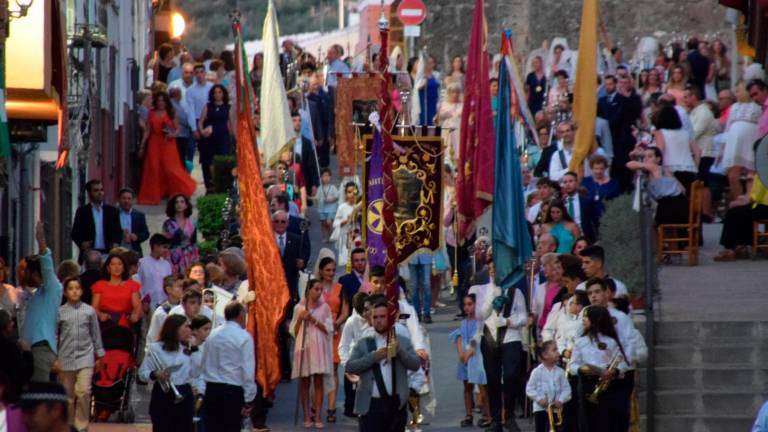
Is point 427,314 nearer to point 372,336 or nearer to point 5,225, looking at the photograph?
point 5,225

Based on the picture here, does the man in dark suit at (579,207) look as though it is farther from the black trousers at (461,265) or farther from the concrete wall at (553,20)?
the concrete wall at (553,20)

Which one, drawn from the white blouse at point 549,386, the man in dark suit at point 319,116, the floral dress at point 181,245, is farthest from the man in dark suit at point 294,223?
the man in dark suit at point 319,116

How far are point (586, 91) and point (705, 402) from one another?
797cm

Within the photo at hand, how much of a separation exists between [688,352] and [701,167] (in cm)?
821

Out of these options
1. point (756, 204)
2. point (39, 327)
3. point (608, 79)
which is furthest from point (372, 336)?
point (608, 79)

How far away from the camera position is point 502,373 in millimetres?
21812

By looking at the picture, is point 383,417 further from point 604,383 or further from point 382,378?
point 604,383

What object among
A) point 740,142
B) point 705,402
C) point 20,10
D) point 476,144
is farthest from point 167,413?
point 740,142

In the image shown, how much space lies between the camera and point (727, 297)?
23812mm

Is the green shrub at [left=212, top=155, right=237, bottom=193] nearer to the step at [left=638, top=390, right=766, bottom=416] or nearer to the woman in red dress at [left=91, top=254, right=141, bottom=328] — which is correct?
the woman in red dress at [left=91, top=254, right=141, bottom=328]

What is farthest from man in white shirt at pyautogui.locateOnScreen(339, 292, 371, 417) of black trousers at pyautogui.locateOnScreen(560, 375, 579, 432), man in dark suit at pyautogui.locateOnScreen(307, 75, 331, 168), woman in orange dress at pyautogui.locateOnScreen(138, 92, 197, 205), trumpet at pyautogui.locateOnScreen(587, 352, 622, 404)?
man in dark suit at pyautogui.locateOnScreen(307, 75, 331, 168)

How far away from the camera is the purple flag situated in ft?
73.6

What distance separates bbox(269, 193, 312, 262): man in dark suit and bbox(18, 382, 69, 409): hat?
13539 mm

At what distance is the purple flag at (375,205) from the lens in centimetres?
2242
